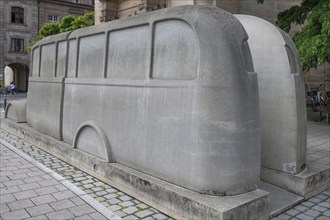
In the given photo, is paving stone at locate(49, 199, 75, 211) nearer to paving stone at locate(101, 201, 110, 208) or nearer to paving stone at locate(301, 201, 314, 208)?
paving stone at locate(101, 201, 110, 208)

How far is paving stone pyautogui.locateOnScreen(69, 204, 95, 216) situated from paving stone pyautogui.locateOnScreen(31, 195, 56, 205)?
0.45m

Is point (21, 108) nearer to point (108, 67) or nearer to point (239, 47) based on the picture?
point (108, 67)

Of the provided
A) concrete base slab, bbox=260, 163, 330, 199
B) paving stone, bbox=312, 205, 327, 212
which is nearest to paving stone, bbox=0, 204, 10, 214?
concrete base slab, bbox=260, 163, 330, 199

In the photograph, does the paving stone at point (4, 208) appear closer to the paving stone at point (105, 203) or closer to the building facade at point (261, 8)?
the paving stone at point (105, 203)

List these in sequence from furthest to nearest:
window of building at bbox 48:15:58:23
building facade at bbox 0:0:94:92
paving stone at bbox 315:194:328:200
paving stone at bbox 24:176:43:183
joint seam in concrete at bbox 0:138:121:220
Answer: window of building at bbox 48:15:58:23 < building facade at bbox 0:0:94:92 < paving stone at bbox 24:176:43:183 < paving stone at bbox 315:194:328:200 < joint seam in concrete at bbox 0:138:121:220

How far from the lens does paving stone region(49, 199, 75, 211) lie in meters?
4.20

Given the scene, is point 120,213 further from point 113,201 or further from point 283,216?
point 283,216

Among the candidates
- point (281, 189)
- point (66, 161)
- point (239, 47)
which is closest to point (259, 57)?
point (239, 47)

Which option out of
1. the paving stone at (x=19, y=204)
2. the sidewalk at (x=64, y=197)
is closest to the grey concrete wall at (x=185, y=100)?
the sidewalk at (x=64, y=197)

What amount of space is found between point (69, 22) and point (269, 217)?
27344 mm

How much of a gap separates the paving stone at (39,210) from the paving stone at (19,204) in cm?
13

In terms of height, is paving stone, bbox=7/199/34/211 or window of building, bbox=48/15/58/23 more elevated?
window of building, bbox=48/15/58/23

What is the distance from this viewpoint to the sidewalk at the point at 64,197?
4023 millimetres

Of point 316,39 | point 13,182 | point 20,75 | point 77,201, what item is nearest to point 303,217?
point 77,201
